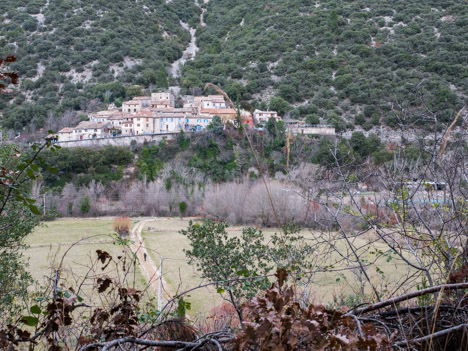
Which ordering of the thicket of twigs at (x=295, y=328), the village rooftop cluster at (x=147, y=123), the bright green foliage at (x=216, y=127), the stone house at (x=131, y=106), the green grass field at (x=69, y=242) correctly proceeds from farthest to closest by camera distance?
the stone house at (x=131, y=106)
the village rooftop cluster at (x=147, y=123)
the bright green foliage at (x=216, y=127)
the green grass field at (x=69, y=242)
the thicket of twigs at (x=295, y=328)

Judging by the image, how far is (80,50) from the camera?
49.0 meters

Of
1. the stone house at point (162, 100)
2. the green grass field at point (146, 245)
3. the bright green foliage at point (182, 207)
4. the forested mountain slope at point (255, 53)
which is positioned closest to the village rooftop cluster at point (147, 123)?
the stone house at point (162, 100)

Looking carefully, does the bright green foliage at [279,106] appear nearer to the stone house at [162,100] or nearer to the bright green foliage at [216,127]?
the bright green foliage at [216,127]

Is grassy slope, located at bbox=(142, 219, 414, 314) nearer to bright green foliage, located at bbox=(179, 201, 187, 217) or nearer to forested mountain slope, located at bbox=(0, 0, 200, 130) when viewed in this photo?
bright green foliage, located at bbox=(179, 201, 187, 217)

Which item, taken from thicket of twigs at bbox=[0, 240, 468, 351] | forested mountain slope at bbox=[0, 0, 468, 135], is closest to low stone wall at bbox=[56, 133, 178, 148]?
forested mountain slope at bbox=[0, 0, 468, 135]

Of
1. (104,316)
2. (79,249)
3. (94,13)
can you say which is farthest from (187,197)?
(94,13)

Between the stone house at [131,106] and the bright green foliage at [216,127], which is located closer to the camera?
the bright green foliage at [216,127]

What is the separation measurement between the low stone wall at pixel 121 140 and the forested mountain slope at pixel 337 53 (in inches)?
292

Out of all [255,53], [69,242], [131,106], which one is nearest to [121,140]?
[131,106]

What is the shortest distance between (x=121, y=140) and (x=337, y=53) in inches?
1095

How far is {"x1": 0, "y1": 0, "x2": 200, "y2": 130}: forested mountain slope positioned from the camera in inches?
1556

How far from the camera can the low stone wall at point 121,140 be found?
93.6 ft

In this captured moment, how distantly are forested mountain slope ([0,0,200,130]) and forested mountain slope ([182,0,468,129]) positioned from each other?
719 centimetres

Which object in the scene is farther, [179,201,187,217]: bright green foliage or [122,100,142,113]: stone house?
[122,100,142,113]: stone house
